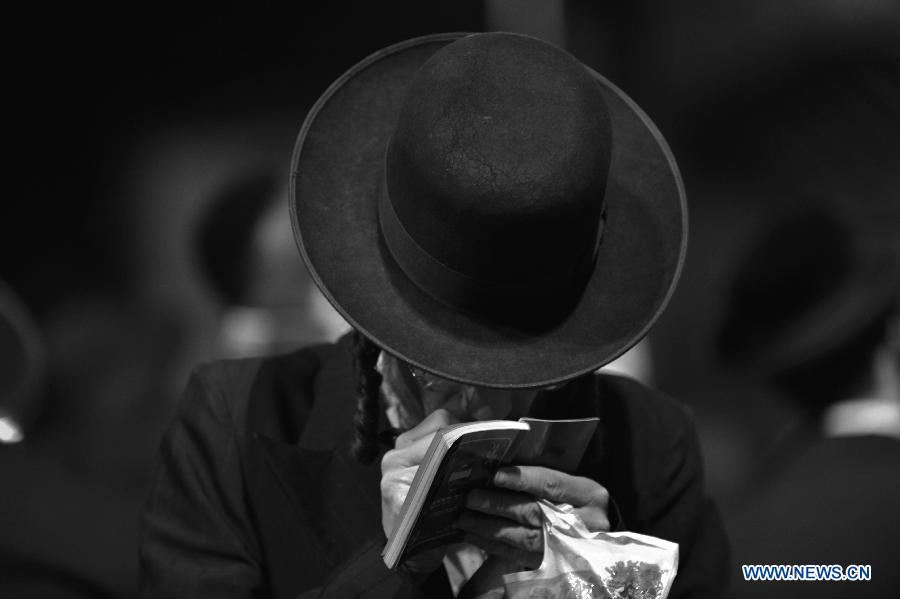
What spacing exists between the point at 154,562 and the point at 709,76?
4.64ft

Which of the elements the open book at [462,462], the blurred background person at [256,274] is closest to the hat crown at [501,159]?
the open book at [462,462]

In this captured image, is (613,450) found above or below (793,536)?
above

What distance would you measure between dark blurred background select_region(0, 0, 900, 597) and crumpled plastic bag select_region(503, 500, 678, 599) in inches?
35.3

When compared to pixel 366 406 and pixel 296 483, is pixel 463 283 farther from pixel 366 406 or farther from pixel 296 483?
pixel 296 483

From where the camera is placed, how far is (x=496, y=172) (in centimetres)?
90

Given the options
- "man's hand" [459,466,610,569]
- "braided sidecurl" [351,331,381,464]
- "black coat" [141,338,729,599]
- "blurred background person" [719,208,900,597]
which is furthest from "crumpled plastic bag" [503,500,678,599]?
"blurred background person" [719,208,900,597]

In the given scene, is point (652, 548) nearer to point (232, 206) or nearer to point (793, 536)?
point (793, 536)

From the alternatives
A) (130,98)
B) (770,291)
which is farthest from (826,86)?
(130,98)

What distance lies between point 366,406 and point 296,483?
0.48 ft

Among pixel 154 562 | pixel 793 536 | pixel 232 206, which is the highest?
pixel 232 206

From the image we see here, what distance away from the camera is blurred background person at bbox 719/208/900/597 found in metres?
1.91

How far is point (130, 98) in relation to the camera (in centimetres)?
185

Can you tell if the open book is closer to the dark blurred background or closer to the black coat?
the black coat

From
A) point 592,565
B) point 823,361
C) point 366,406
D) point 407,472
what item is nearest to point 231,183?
point 366,406
